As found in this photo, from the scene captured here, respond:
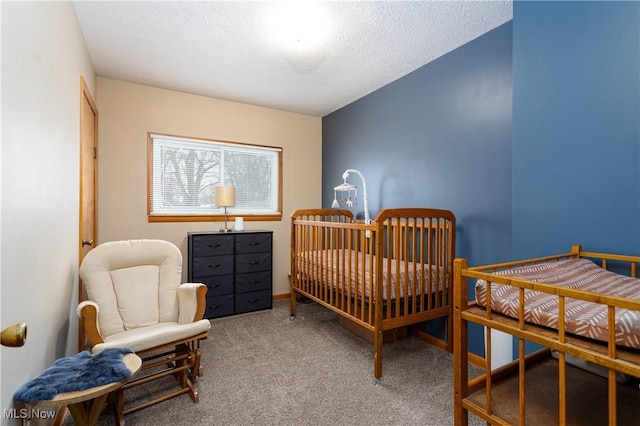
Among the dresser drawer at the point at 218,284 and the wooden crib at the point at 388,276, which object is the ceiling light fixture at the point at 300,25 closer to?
the wooden crib at the point at 388,276

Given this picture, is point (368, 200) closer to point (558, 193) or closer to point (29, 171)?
point (558, 193)

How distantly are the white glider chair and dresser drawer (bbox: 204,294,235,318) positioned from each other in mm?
978

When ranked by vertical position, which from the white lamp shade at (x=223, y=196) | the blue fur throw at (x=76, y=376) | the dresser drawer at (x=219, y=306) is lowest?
the dresser drawer at (x=219, y=306)

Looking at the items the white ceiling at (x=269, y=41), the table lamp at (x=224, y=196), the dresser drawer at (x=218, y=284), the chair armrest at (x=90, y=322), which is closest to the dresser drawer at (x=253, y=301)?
the dresser drawer at (x=218, y=284)

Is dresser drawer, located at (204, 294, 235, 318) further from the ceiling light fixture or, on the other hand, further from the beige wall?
the ceiling light fixture

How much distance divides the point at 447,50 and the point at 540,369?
2263mm

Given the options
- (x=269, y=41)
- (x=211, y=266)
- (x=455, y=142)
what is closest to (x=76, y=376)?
(x=211, y=266)

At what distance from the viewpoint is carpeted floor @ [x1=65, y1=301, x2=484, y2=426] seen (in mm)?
1646

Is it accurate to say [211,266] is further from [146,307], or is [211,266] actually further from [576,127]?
[576,127]

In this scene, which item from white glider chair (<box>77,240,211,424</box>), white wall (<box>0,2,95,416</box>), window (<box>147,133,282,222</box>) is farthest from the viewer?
window (<box>147,133,282,222</box>)

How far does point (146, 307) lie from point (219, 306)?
1181mm

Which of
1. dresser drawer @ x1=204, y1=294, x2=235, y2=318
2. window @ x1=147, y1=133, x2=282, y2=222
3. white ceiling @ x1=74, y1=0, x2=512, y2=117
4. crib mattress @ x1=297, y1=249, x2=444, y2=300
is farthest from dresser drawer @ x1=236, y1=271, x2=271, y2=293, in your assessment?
white ceiling @ x1=74, y1=0, x2=512, y2=117

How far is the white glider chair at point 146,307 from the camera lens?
172 cm

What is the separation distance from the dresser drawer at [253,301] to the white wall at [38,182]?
1484mm
